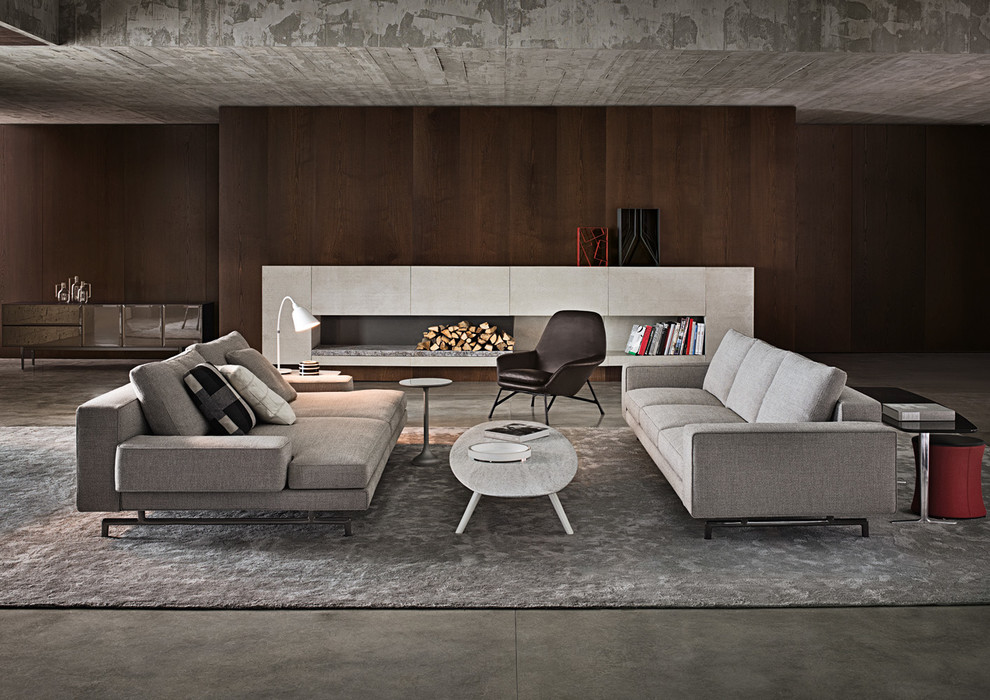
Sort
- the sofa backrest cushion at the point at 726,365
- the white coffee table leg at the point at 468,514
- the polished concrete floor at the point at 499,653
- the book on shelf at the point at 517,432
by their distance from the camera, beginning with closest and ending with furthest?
the polished concrete floor at the point at 499,653, the white coffee table leg at the point at 468,514, the book on shelf at the point at 517,432, the sofa backrest cushion at the point at 726,365

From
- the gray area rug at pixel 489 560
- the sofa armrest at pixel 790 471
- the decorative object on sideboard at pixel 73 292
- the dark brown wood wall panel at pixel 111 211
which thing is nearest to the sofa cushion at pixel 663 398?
the gray area rug at pixel 489 560

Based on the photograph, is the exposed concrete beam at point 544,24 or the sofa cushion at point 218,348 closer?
the sofa cushion at point 218,348

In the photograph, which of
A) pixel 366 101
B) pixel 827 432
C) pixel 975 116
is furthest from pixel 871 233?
pixel 827 432

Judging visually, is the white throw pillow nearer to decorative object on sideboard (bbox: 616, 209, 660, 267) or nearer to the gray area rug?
the gray area rug

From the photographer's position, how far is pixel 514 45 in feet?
22.8

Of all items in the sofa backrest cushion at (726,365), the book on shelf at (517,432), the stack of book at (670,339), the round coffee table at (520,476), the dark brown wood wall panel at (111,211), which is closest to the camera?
the round coffee table at (520,476)

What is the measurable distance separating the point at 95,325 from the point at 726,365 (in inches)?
293

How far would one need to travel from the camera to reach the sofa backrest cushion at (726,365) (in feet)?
18.5

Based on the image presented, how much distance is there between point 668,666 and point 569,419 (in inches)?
170

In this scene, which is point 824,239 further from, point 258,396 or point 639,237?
point 258,396

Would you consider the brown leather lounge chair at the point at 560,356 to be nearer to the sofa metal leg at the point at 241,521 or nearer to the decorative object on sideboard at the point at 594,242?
the decorative object on sideboard at the point at 594,242

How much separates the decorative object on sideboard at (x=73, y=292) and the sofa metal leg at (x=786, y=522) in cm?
877

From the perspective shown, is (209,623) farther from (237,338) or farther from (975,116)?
(975,116)

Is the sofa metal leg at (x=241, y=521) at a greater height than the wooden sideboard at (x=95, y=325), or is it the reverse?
the wooden sideboard at (x=95, y=325)
